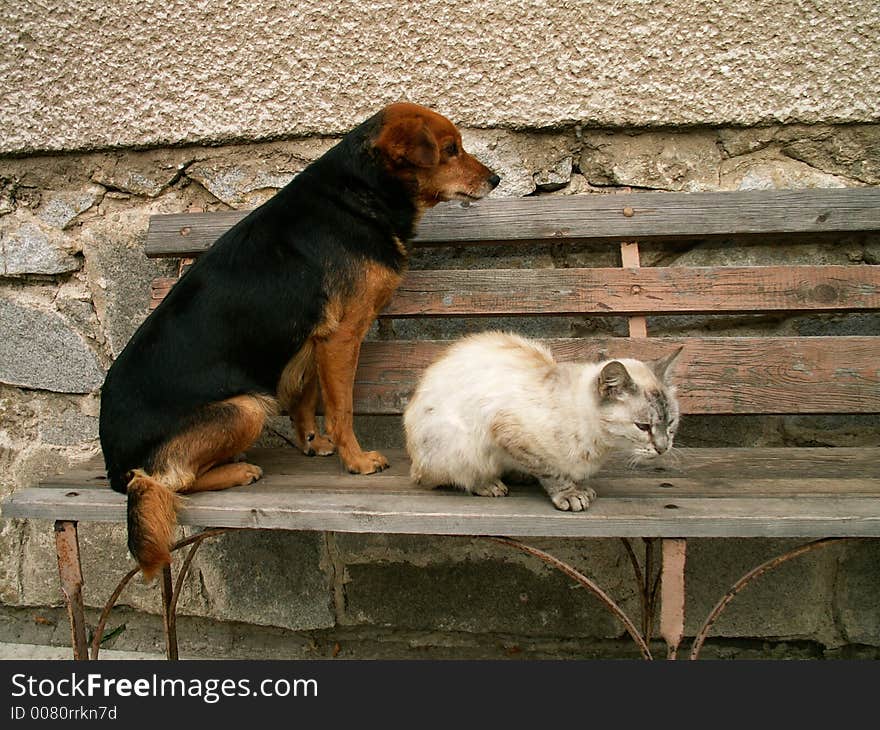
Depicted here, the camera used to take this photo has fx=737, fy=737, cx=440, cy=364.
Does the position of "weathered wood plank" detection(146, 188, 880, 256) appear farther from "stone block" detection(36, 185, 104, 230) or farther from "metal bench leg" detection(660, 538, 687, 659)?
"metal bench leg" detection(660, 538, 687, 659)

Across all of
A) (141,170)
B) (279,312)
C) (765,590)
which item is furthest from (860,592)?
(141,170)

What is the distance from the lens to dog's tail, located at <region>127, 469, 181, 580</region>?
1927 millimetres

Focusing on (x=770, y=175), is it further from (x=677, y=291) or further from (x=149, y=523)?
(x=149, y=523)

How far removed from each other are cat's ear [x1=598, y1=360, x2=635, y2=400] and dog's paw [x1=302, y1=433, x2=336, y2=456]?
1.10 metres

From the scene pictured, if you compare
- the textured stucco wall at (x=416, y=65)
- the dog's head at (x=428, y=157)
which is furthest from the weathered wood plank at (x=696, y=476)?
the textured stucco wall at (x=416, y=65)

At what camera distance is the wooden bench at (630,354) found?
2.01 m

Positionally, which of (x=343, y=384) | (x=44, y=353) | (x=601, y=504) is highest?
(x=44, y=353)

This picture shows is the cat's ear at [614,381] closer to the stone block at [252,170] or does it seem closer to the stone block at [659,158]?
the stone block at [659,158]

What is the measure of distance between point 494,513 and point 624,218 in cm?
119

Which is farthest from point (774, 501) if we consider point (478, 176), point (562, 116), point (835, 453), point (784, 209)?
point (562, 116)

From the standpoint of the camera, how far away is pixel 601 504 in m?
1.95

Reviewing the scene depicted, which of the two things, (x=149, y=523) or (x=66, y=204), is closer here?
(x=149, y=523)

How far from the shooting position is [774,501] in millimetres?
1916

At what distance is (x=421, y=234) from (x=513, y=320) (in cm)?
45
